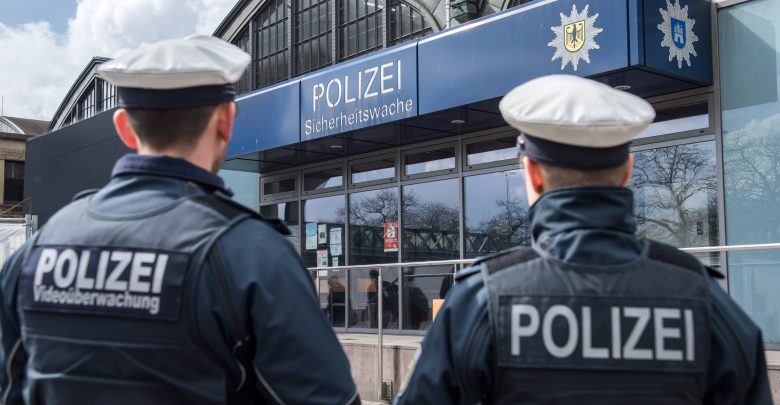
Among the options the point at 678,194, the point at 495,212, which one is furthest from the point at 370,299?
the point at 678,194

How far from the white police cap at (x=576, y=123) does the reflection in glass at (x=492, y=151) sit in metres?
9.40

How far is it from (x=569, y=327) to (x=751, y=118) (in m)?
8.10

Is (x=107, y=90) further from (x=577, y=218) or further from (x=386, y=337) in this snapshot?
(x=577, y=218)

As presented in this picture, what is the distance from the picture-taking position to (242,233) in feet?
6.53

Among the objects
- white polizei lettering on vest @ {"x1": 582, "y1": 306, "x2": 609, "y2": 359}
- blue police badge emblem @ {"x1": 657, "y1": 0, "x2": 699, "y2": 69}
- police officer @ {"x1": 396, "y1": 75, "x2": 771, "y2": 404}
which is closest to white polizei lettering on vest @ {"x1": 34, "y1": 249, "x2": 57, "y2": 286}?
police officer @ {"x1": 396, "y1": 75, "x2": 771, "y2": 404}

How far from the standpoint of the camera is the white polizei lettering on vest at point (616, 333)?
1.98m

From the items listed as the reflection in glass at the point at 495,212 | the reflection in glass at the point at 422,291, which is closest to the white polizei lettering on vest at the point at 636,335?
the reflection in glass at the point at 422,291

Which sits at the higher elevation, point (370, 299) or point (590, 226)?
point (590, 226)

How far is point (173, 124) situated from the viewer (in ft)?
7.00

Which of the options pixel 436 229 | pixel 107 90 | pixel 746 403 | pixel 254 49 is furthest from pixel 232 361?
pixel 107 90

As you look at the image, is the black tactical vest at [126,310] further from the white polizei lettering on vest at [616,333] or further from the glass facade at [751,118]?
the glass facade at [751,118]

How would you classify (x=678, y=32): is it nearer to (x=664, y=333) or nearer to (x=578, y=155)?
(x=578, y=155)

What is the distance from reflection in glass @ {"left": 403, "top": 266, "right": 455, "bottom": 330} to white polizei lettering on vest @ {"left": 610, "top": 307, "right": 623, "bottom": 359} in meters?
7.10

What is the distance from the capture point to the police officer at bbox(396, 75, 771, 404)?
197 centimetres
